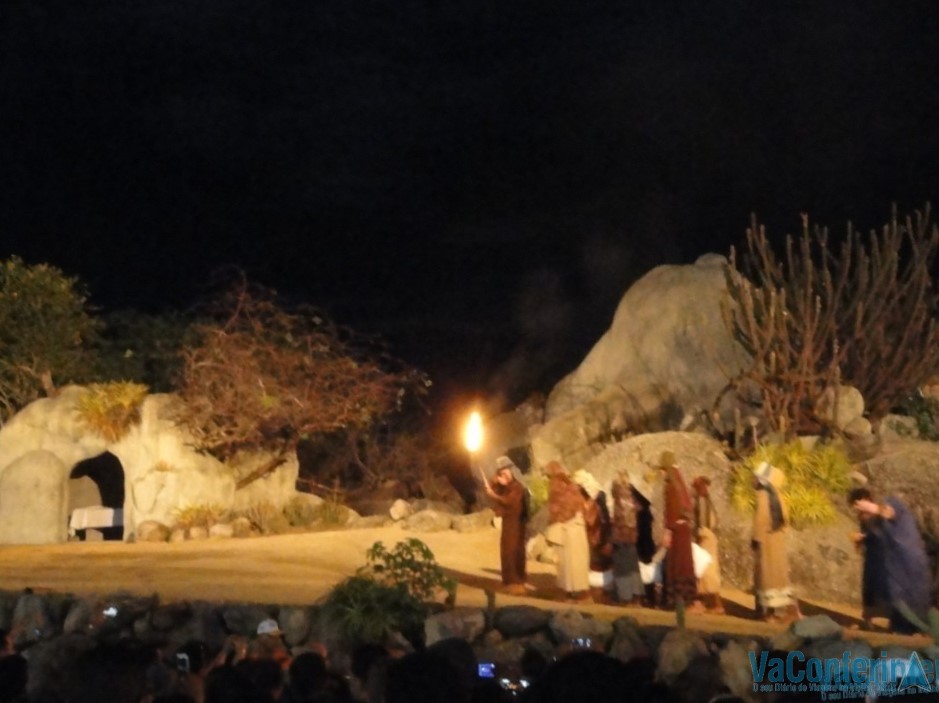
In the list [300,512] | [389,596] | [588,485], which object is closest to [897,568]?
[588,485]

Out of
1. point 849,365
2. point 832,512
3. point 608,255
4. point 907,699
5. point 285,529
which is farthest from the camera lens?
point 608,255

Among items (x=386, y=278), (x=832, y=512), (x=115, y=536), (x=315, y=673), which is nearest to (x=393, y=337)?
(x=386, y=278)

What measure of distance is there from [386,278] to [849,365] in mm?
17972

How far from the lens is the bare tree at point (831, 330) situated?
15.2m

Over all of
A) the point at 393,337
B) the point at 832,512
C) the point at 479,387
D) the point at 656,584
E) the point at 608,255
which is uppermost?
the point at 608,255

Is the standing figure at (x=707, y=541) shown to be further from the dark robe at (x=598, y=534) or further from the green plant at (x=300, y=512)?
the green plant at (x=300, y=512)

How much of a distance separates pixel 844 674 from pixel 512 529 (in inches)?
188

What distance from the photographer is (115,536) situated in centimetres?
2094

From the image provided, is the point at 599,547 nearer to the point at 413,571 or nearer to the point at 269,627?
the point at 413,571

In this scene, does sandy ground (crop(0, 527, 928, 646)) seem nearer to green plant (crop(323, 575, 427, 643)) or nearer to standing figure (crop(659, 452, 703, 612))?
standing figure (crop(659, 452, 703, 612))

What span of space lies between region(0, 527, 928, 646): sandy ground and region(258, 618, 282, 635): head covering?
834 mm

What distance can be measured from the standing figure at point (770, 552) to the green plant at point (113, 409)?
11.1 m

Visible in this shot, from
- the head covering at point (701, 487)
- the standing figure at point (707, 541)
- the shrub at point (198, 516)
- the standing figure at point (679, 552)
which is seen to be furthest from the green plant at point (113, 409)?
the standing figure at point (679, 552)

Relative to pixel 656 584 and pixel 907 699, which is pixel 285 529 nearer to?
pixel 656 584
